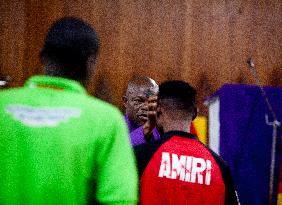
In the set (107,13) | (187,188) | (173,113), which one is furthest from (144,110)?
(107,13)

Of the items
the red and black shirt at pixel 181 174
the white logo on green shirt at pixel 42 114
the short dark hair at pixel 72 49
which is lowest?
the red and black shirt at pixel 181 174

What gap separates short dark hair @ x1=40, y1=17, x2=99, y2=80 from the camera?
972 millimetres

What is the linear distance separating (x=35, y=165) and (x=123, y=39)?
125 inches

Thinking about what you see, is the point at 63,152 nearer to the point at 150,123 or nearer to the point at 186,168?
the point at 186,168

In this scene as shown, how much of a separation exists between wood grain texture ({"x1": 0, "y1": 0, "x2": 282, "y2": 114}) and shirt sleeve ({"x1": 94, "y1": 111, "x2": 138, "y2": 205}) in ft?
9.88

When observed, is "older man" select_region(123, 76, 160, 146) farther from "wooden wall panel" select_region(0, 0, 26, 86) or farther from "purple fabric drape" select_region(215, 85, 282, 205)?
"wooden wall panel" select_region(0, 0, 26, 86)

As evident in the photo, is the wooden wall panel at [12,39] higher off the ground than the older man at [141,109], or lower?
higher

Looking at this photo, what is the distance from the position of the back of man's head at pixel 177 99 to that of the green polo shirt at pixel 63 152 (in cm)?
89

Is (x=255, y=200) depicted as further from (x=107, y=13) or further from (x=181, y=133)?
(x=107, y=13)

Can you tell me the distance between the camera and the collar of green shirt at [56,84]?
95 cm

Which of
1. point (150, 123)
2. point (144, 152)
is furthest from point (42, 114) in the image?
point (150, 123)

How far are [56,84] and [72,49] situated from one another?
87 mm

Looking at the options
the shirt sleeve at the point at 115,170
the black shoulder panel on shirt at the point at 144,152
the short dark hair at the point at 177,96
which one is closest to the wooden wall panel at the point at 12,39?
the short dark hair at the point at 177,96

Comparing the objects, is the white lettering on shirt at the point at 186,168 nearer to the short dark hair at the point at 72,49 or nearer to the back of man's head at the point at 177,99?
the back of man's head at the point at 177,99
